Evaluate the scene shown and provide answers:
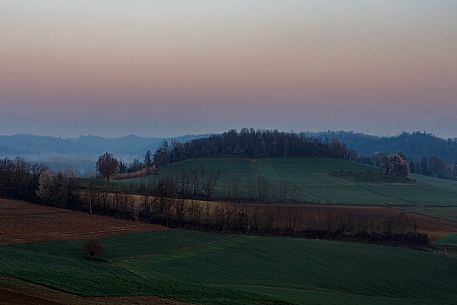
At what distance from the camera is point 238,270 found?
4603cm

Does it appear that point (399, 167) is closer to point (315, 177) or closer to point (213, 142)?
point (315, 177)

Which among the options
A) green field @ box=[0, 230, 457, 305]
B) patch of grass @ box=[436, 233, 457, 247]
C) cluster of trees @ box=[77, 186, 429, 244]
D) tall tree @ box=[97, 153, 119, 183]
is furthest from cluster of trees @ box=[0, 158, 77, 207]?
patch of grass @ box=[436, 233, 457, 247]

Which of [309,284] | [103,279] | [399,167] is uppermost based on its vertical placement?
[399,167]

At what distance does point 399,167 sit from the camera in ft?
473

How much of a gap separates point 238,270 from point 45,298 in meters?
24.8

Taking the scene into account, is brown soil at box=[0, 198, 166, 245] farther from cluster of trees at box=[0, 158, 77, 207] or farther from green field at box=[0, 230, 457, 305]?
cluster of trees at box=[0, 158, 77, 207]

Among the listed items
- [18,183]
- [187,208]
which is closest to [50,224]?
[187,208]

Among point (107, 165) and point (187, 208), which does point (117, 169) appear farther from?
point (187, 208)

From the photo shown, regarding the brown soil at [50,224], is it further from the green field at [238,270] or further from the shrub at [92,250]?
the shrub at [92,250]

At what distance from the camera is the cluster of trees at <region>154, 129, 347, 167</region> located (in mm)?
167875

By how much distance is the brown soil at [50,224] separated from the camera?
180 feet

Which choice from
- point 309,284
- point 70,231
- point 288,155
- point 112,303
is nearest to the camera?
point 112,303

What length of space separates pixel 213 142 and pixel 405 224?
107 metres

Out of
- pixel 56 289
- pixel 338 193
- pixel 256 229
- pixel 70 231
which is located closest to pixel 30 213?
pixel 70 231
